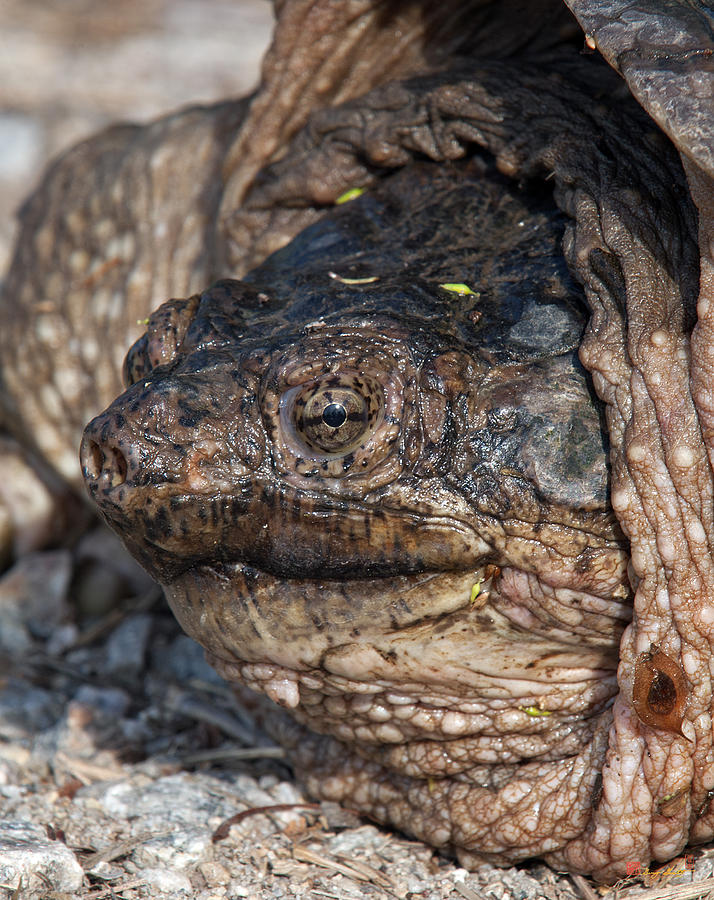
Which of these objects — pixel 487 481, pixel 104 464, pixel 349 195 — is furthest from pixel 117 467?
pixel 349 195

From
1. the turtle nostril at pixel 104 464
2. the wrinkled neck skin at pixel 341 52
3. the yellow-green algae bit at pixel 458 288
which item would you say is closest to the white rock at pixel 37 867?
the turtle nostril at pixel 104 464

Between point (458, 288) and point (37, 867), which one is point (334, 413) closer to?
point (458, 288)

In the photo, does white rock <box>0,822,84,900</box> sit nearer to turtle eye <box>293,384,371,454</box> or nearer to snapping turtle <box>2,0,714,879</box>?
snapping turtle <box>2,0,714,879</box>

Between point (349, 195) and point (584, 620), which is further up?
point (349, 195)

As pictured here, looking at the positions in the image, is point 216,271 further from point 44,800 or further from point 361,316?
point 44,800

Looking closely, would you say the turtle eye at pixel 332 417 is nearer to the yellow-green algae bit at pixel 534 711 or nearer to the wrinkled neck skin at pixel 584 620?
the wrinkled neck skin at pixel 584 620

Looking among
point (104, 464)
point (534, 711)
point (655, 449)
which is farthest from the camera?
point (534, 711)

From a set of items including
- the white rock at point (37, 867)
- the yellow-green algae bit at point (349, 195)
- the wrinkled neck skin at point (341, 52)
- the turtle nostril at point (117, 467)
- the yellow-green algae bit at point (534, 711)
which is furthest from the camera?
the wrinkled neck skin at point (341, 52)

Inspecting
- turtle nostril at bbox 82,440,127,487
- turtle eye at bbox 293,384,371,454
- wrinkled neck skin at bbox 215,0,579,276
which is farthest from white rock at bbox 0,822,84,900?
wrinkled neck skin at bbox 215,0,579,276

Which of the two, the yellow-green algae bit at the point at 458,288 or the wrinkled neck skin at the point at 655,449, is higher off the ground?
the yellow-green algae bit at the point at 458,288
